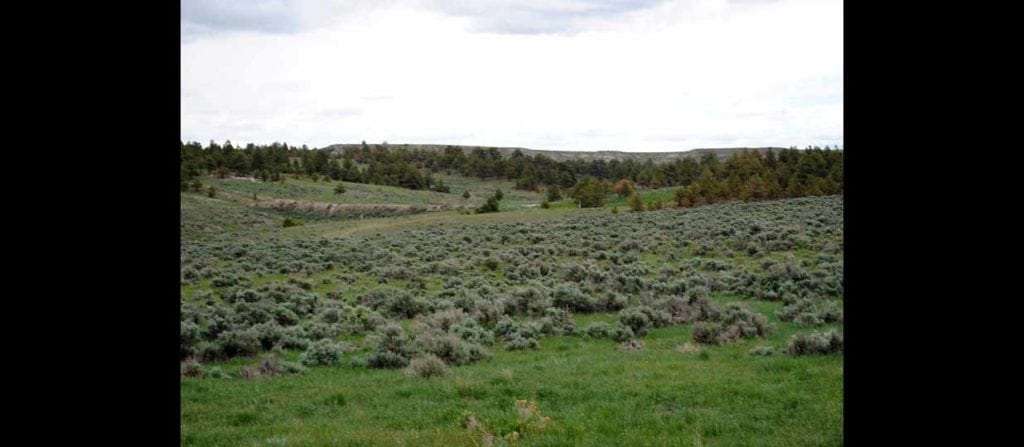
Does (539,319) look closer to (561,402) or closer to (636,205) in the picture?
(561,402)

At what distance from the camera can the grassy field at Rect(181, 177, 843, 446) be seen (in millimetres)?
6789

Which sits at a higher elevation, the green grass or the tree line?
the tree line

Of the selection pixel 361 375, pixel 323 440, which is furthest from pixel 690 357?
pixel 323 440

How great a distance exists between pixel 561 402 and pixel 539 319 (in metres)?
5.73

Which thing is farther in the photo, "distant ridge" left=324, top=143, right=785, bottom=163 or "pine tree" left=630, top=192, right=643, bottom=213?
"distant ridge" left=324, top=143, right=785, bottom=163

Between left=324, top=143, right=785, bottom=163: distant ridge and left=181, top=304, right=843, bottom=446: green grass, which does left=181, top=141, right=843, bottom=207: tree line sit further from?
left=181, top=304, right=843, bottom=446: green grass

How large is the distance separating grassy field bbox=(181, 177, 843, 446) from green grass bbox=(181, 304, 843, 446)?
0.09 feet

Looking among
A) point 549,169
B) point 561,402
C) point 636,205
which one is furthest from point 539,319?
point 549,169

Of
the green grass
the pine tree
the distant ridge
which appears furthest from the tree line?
the green grass

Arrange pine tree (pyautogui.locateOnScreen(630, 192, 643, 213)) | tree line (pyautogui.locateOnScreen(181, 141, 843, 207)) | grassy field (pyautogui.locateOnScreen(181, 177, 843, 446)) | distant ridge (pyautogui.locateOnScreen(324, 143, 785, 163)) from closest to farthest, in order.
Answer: grassy field (pyautogui.locateOnScreen(181, 177, 843, 446)) < pine tree (pyautogui.locateOnScreen(630, 192, 643, 213)) < tree line (pyautogui.locateOnScreen(181, 141, 843, 207)) < distant ridge (pyautogui.locateOnScreen(324, 143, 785, 163))
